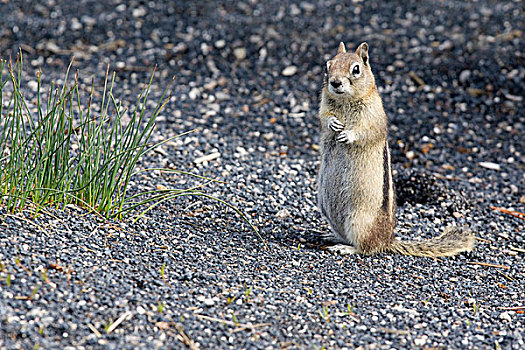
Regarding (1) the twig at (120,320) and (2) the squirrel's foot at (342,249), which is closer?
(1) the twig at (120,320)

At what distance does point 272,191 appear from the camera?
567cm

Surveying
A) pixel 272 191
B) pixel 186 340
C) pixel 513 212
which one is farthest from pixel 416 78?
pixel 186 340

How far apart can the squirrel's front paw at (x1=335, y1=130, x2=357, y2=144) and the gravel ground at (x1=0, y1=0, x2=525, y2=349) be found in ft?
2.66

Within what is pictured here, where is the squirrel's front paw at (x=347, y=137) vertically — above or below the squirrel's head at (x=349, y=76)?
below

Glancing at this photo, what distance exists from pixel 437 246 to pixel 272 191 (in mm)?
1459

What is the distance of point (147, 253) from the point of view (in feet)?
13.9

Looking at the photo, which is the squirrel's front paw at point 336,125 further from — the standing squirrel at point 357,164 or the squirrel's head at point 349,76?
the squirrel's head at point 349,76

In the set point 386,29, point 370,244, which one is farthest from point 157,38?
point 370,244

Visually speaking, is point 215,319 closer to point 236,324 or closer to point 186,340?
point 236,324

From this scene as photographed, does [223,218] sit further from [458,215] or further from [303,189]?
→ [458,215]

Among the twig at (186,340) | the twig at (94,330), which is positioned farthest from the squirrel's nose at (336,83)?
the twig at (94,330)

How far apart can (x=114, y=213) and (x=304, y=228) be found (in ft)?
4.90

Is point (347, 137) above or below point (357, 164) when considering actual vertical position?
above

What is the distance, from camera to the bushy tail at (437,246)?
486 cm
